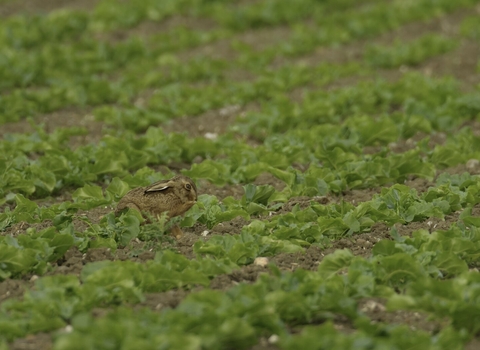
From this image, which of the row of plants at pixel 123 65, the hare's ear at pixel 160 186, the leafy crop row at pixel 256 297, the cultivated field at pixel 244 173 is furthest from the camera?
the row of plants at pixel 123 65

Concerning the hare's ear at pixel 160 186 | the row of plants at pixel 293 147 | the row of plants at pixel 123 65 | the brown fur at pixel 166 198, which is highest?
the hare's ear at pixel 160 186

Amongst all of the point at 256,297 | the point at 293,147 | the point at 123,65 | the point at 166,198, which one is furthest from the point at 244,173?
the point at 123,65

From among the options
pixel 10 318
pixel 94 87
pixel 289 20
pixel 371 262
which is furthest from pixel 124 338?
pixel 289 20

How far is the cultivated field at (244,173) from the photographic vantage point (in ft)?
18.1

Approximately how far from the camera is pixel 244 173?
8.79 metres

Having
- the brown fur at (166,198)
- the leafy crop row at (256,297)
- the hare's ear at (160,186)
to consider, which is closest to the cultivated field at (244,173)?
the leafy crop row at (256,297)

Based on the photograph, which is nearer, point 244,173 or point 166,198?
point 166,198

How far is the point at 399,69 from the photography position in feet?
45.6

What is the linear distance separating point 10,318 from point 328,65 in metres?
8.71

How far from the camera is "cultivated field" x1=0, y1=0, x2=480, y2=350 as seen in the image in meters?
5.53

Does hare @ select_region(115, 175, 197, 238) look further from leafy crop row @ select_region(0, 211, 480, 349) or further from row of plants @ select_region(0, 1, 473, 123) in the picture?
row of plants @ select_region(0, 1, 473, 123)

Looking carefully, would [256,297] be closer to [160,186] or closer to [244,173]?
[160,186]

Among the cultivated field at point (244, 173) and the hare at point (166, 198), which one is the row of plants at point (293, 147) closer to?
the cultivated field at point (244, 173)

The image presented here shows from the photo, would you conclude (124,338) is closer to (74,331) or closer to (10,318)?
(74,331)
